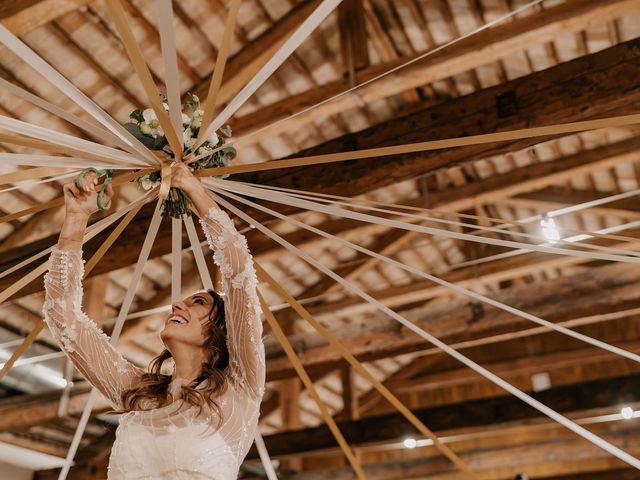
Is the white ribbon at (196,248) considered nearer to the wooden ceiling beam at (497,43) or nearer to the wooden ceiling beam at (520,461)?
the wooden ceiling beam at (497,43)

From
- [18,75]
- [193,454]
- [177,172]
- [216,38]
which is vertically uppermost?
[216,38]

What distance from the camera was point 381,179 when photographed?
3.31 m

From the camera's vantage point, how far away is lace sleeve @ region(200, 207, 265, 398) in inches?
63.2

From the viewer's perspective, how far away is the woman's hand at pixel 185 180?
1.60 metres

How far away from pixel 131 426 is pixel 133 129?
0.73 metres

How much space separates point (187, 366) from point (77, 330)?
28 cm

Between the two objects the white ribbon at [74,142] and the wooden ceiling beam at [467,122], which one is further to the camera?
the wooden ceiling beam at [467,122]

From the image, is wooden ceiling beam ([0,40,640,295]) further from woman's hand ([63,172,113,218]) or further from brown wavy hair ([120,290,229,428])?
woman's hand ([63,172,113,218])

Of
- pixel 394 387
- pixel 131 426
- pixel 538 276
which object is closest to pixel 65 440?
pixel 394 387

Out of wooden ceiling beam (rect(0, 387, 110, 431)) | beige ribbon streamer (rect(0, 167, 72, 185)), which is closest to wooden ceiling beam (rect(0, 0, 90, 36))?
beige ribbon streamer (rect(0, 167, 72, 185))

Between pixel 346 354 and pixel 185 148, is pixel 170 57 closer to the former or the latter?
pixel 185 148

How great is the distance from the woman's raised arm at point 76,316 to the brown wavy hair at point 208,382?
0.06 metres

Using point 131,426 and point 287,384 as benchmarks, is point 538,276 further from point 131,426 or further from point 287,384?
point 131,426

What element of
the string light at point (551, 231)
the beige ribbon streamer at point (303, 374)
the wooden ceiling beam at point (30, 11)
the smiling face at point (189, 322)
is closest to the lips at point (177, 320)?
the smiling face at point (189, 322)
